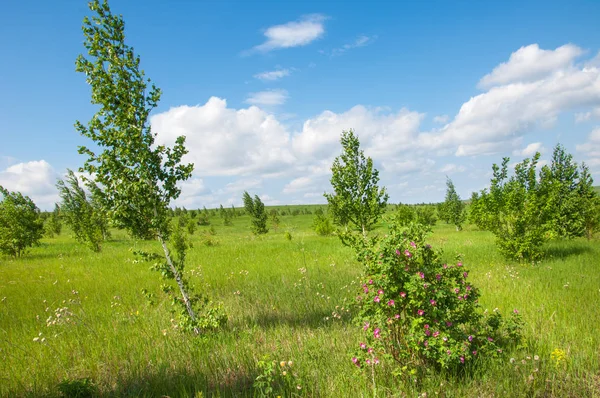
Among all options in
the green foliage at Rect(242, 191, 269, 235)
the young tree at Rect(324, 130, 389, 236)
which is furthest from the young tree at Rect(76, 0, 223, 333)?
the green foliage at Rect(242, 191, 269, 235)

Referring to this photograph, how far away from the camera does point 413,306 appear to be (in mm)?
3748

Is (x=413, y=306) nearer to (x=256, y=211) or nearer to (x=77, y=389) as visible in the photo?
(x=77, y=389)

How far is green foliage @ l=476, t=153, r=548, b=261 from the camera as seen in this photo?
10.8 m

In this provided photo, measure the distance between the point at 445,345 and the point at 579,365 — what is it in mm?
2053

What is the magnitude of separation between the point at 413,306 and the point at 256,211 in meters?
36.4

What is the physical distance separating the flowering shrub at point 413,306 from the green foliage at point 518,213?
28.5 ft

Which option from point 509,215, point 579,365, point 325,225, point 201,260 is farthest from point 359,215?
point 325,225

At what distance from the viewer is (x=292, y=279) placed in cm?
960

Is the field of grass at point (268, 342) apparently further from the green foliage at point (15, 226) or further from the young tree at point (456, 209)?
the young tree at point (456, 209)

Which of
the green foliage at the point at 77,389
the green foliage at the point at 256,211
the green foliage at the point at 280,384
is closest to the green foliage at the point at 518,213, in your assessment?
the green foliage at the point at 280,384

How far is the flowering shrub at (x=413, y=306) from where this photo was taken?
3.54 m

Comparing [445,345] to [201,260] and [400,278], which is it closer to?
[400,278]

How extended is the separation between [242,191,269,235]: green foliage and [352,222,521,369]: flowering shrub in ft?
115

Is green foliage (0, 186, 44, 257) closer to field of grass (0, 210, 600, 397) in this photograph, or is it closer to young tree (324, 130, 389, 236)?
field of grass (0, 210, 600, 397)
